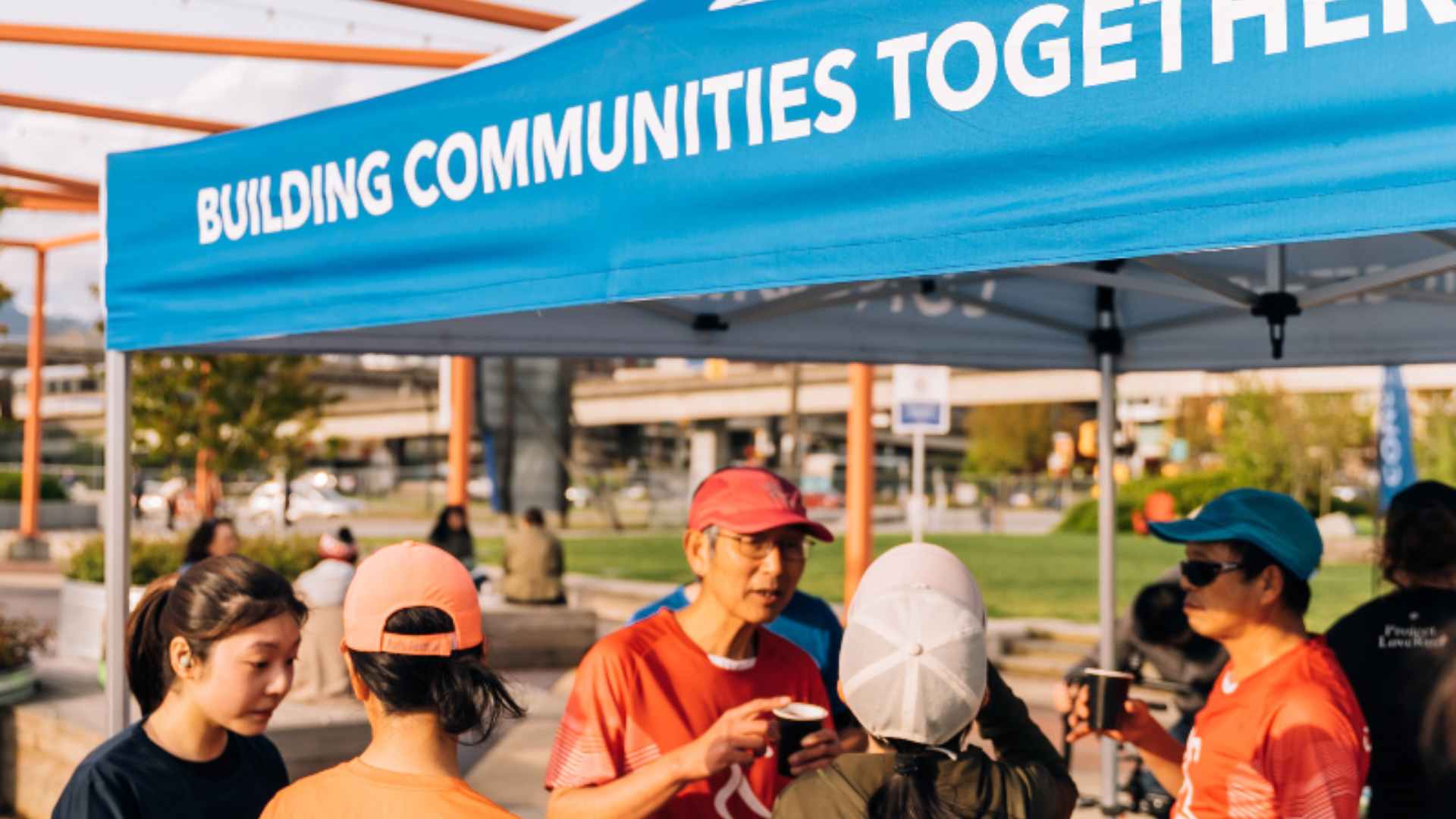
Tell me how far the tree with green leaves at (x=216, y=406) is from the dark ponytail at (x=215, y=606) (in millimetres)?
23274

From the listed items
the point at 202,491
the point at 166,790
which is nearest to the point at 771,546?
the point at 166,790

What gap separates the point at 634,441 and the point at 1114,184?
113 meters

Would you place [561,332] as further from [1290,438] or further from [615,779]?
[1290,438]

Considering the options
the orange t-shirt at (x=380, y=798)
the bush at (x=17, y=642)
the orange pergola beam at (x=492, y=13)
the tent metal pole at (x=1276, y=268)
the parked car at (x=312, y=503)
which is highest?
the orange pergola beam at (x=492, y=13)

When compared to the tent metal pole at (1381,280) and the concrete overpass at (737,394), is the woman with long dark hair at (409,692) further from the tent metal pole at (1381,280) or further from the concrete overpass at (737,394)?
the concrete overpass at (737,394)

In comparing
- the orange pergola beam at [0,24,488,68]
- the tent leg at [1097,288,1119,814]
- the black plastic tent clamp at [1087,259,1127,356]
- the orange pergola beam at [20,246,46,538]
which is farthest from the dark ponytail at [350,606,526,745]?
the orange pergola beam at [20,246,46,538]

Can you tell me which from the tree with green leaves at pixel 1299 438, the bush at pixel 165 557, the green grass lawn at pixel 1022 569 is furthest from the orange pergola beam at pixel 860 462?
the tree with green leaves at pixel 1299 438

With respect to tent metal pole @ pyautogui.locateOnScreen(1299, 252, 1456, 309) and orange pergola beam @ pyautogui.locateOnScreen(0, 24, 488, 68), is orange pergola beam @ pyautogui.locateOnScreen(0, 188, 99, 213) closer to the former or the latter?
orange pergola beam @ pyautogui.locateOnScreen(0, 24, 488, 68)

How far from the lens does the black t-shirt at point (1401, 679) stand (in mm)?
3289

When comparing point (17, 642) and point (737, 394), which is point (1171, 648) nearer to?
point (17, 642)

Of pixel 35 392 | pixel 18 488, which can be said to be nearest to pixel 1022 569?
pixel 35 392

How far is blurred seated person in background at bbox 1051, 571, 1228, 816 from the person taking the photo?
629cm

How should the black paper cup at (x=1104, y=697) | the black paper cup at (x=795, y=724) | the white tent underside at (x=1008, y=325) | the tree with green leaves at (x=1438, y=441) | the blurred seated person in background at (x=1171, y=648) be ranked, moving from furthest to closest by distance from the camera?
the tree with green leaves at (x=1438, y=441) < the blurred seated person in background at (x=1171, y=648) < the white tent underside at (x=1008, y=325) < the black paper cup at (x=1104, y=697) < the black paper cup at (x=795, y=724)

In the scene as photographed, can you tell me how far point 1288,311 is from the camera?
4871mm
